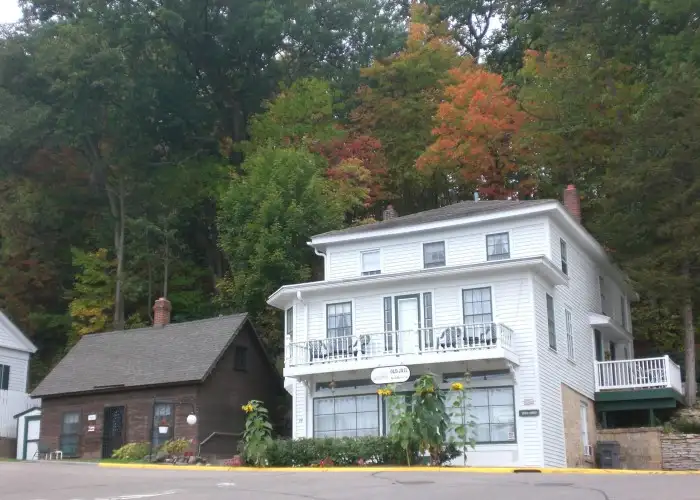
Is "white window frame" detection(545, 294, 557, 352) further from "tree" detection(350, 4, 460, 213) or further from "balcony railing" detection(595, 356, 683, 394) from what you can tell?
"tree" detection(350, 4, 460, 213)

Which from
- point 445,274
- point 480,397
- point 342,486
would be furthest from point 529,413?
point 342,486

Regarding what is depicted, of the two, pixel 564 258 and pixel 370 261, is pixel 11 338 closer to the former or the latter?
pixel 370 261

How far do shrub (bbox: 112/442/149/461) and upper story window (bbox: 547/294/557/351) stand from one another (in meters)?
14.0

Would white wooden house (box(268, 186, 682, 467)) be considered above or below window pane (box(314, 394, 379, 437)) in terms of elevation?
above

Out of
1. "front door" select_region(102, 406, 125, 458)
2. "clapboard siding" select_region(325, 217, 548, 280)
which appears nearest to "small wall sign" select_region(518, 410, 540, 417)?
"clapboard siding" select_region(325, 217, 548, 280)

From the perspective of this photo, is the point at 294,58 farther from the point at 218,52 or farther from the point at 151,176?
the point at 151,176

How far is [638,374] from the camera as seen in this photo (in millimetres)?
32438

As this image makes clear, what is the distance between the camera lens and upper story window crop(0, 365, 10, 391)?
41.8 meters

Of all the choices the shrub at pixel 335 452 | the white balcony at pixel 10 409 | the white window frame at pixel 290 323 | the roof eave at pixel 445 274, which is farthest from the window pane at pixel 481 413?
the white balcony at pixel 10 409

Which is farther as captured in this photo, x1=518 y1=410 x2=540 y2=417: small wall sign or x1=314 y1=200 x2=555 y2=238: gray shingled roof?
x1=314 y1=200 x2=555 y2=238: gray shingled roof

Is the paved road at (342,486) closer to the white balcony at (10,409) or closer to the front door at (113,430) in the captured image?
the front door at (113,430)

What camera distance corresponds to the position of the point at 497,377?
28812 millimetres

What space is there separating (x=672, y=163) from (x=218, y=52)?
96.3 feet

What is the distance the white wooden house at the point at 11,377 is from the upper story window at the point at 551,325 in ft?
77.3
